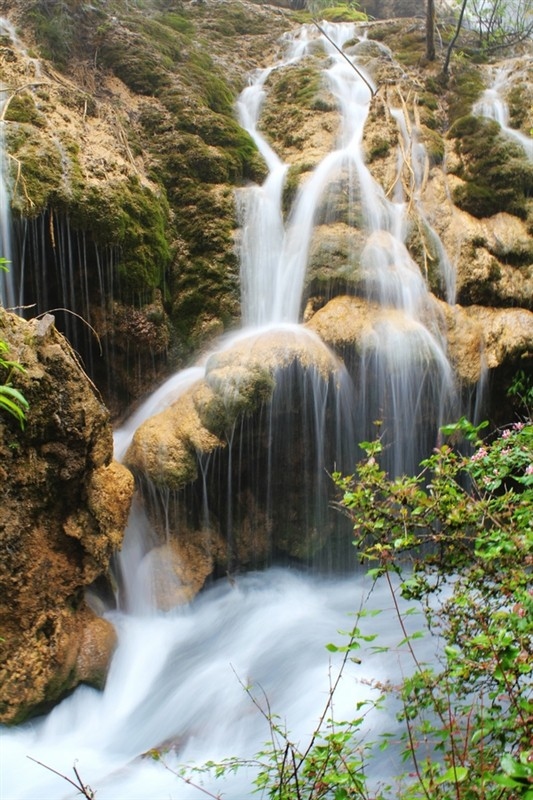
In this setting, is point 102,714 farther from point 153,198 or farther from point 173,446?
point 153,198

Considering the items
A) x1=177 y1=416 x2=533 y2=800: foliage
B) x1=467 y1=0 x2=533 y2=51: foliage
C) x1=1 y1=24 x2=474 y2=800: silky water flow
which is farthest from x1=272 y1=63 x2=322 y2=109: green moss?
x1=177 y1=416 x2=533 y2=800: foliage

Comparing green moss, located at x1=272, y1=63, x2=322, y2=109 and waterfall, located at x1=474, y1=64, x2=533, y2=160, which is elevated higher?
green moss, located at x1=272, y1=63, x2=322, y2=109

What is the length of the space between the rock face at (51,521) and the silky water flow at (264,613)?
12.1 inches

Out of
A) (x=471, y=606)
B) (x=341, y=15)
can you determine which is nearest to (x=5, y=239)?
(x=471, y=606)

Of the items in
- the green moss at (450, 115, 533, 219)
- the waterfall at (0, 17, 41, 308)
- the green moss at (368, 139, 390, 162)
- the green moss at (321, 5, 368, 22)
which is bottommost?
the waterfall at (0, 17, 41, 308)

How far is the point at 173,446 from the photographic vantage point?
5.34 meters

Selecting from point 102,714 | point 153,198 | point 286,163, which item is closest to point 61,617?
point 102,714

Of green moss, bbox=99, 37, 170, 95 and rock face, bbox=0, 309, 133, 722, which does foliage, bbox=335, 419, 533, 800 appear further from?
green moss, bbox=99, 37, 170, 95

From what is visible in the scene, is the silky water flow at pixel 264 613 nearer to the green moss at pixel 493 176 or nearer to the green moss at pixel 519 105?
the green moss at pixel 493 176

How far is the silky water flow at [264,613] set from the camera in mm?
3754

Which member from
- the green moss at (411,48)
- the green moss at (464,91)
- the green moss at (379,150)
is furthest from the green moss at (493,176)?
the green moss at (411,48)

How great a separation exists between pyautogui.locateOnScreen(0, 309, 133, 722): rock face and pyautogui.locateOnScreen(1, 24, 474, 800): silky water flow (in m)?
0.31

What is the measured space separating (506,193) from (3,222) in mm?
6618

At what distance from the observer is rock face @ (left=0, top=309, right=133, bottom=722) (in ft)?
12.3
